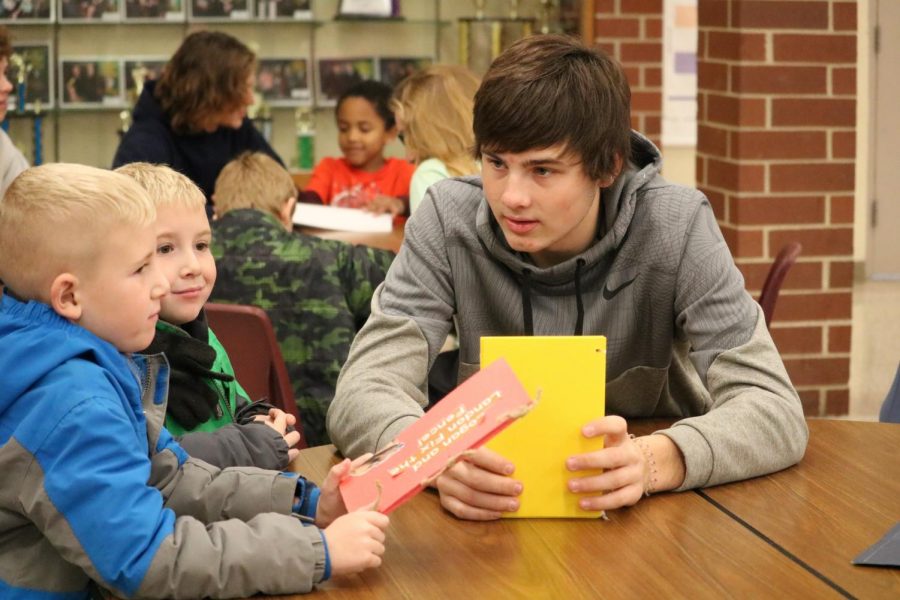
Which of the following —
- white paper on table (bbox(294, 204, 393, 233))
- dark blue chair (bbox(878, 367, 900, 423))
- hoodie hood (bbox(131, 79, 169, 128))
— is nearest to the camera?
dark blue chair (bbox(878, 367, 900, 423))

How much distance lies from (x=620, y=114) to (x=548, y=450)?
2.18 feet

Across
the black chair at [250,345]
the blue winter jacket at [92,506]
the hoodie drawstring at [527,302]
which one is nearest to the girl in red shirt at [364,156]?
the black chair at [250,345]

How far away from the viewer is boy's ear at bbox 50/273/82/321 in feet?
4.61

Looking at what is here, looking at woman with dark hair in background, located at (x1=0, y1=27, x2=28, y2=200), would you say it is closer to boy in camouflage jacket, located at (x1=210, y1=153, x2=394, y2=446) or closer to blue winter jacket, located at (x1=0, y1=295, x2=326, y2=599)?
boy in camouflage jacket, located at (x1=210, y1=153, x2=394, y2=446)

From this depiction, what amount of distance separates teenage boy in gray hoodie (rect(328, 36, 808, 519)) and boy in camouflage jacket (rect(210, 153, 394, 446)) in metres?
1.09

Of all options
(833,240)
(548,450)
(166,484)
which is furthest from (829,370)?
(166,484)

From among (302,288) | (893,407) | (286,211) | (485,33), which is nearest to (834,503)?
(893,407)

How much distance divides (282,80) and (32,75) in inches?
50.0

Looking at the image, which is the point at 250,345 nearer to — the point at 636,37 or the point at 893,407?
the point at 893,407

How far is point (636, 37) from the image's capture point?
6.13 meters

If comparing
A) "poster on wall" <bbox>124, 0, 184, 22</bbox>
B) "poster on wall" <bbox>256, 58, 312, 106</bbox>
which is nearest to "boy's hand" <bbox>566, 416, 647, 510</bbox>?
"poster on wall" <bbox>256, 58, 312, 106</bbox>

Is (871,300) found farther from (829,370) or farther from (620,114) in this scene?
(620,114)

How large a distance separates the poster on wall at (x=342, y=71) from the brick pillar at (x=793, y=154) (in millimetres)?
2360

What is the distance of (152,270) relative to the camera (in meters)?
1.49
